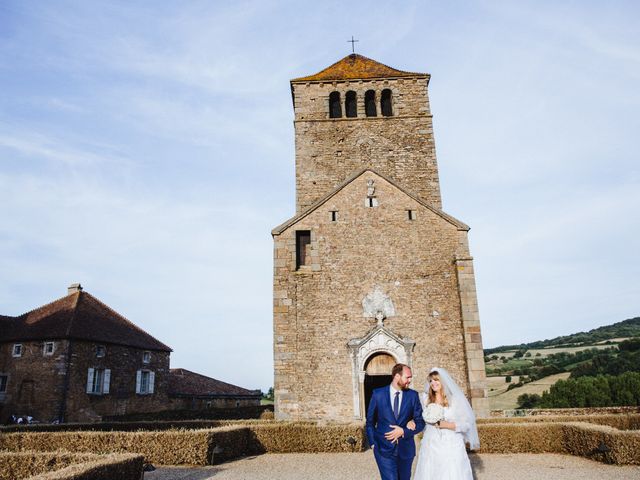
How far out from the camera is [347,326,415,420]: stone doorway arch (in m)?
15.2

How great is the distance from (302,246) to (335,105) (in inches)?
333

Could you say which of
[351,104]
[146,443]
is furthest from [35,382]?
[351,104]

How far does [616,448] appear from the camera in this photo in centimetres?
925

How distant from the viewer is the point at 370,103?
72.7 ft

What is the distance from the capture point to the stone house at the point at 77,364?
23.9m

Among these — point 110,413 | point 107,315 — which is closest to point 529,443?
point 110,413

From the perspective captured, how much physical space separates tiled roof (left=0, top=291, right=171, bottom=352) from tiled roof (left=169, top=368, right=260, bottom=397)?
380 cm

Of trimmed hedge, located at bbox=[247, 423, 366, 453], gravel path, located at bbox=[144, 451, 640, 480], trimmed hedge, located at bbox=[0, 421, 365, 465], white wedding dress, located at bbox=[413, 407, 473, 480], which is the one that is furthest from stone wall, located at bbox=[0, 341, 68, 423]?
white wedding dress, located at bbox=[413, 407, 473, 480]

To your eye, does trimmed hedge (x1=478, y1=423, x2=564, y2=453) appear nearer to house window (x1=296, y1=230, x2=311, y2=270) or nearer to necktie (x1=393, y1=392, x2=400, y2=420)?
necktie (x1=393, y1=392, x2=400, y2=420)

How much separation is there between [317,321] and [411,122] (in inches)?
425

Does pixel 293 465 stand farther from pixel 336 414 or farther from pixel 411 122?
pixel 411 122

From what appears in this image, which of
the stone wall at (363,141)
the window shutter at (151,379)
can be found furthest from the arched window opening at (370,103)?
the window shutter at (151,379)

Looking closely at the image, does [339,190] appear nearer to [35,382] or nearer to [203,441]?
[203,441]

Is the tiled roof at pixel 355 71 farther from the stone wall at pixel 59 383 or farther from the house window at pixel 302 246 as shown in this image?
the stone wall at pixel 59 383
